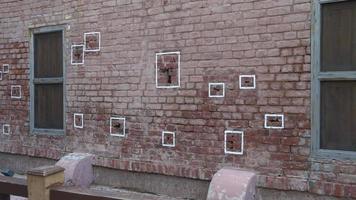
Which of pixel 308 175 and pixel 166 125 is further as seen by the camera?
pixel 166 125

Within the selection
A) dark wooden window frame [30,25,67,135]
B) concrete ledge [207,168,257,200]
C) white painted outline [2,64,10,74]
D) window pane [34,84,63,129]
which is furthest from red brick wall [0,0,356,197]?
concrete ledge [207,168,257,200]

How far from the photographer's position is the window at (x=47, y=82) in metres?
7.21

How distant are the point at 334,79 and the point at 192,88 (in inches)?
65.0

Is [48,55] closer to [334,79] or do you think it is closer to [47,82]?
[47,82]

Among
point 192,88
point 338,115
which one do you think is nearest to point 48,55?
point 192,88

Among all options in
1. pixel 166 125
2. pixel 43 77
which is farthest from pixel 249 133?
pixel 43 77

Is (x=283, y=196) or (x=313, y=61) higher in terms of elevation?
(x=313, y=61)

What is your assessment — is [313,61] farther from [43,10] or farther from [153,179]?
[43,10]

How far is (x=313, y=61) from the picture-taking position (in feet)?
15.8

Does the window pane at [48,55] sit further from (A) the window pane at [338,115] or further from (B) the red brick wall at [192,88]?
Result: (A) the window pane at [338,115]

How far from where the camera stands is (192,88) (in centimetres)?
571

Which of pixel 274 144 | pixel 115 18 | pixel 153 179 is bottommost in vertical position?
pixel 153 179

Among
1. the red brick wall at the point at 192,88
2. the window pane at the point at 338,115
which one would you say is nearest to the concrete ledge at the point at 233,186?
the red brick wall at the point at 192,88

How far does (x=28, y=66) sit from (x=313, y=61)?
4471 mm
